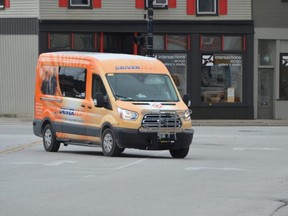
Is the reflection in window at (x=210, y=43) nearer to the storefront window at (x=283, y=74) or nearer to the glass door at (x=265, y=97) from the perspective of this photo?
the glass door at (x=265, y=97)

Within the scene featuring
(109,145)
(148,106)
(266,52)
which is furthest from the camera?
(266,52)

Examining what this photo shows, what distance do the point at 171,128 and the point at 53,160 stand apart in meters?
2.92

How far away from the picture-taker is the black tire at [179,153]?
1924 centimetres

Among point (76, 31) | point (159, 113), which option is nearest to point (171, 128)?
point (159, 113)

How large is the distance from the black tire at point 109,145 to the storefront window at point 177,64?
18.6 m

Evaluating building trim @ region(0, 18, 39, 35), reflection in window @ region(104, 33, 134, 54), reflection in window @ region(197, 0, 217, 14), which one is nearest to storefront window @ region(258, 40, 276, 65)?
reflection in window @ region(197, 0, 217, 14)

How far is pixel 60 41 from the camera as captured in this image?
37.4 meters

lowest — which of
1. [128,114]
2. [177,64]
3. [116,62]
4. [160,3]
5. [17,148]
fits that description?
[17,148]

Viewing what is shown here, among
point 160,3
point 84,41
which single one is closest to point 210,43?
point 160,3

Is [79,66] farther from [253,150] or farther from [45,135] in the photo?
[253,150]

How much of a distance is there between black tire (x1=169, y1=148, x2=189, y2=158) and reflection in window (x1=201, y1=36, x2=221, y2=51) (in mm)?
18378

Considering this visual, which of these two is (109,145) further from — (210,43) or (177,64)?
(210,43)

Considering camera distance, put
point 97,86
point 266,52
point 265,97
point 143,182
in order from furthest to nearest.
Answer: point 265,97, point 266,52, point 97,86, point 143,182

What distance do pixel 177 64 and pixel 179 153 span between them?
18.4 metres
